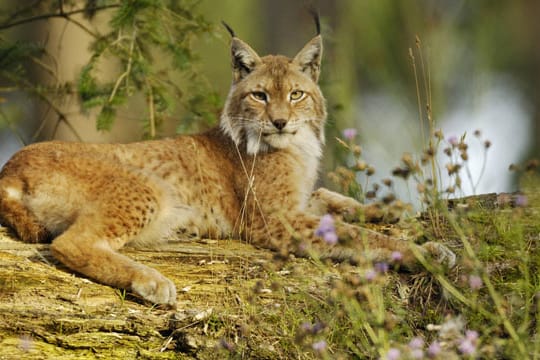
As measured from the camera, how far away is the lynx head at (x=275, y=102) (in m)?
4.56

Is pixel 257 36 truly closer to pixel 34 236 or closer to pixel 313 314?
pixel 34 236

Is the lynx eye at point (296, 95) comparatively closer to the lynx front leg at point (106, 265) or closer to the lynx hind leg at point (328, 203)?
the lynx hind leg at point (328, 203)

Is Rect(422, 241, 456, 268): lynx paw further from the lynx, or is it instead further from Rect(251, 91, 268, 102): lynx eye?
Rect(251, 91, 268, 102): lynx eye

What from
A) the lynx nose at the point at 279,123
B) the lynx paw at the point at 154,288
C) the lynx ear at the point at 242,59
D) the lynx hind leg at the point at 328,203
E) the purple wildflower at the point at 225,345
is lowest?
the purple wildflower at the point at 225,345

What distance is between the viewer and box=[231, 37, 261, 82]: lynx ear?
479cm

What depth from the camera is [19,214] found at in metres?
3.96

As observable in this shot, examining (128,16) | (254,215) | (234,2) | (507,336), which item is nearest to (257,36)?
(234,2)

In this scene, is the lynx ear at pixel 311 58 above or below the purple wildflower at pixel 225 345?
above

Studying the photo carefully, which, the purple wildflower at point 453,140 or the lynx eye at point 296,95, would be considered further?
the lynx eye at point 296,95

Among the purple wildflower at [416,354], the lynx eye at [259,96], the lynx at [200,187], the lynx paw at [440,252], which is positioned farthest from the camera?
the lynx eye at [259,96]

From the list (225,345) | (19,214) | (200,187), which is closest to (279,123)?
(200,187)

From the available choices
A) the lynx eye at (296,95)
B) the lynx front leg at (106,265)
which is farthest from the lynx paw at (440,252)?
the lynx eye at (296,95)

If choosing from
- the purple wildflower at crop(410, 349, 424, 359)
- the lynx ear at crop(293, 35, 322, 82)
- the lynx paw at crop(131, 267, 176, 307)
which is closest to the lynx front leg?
the lynx paw at crop(131, 267, 176, 307)

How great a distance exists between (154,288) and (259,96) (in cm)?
166
